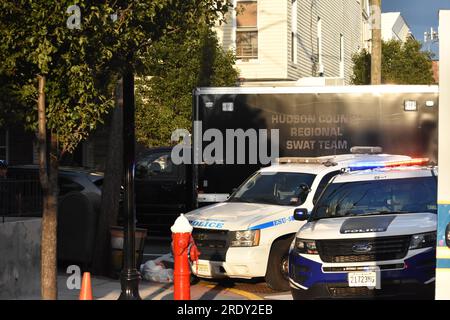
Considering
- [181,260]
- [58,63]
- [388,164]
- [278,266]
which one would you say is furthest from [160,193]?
[58,63]

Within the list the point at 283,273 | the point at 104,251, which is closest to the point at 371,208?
the point at 283,273

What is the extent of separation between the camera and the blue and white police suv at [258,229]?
11.8 metres

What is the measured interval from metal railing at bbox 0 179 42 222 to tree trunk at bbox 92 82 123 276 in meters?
1.45

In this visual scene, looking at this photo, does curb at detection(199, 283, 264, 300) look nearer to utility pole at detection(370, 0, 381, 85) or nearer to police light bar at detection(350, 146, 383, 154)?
police light bar at detection(350, 146, 383, 154)

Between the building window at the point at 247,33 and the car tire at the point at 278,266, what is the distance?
1595 centimetres

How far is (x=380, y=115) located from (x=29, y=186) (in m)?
7.47

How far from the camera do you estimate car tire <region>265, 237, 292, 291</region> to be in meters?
12.0

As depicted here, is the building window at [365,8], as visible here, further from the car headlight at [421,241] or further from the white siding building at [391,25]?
the car headlight at [421,241]

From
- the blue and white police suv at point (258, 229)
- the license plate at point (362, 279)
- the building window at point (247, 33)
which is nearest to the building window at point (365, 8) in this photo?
the building window at point (247, 33)

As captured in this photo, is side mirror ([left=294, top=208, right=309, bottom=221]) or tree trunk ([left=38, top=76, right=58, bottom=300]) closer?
tree trunk ([left=38, top=76, right=58, bottom=300])

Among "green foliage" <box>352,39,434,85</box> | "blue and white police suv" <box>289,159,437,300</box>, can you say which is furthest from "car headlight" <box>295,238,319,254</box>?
"green foliage" <box>352,39,434,85</box>

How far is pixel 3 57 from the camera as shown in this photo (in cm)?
805

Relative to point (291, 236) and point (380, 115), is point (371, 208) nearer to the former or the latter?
point (291, 236)

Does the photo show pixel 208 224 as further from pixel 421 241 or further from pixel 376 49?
pixel 376 49
